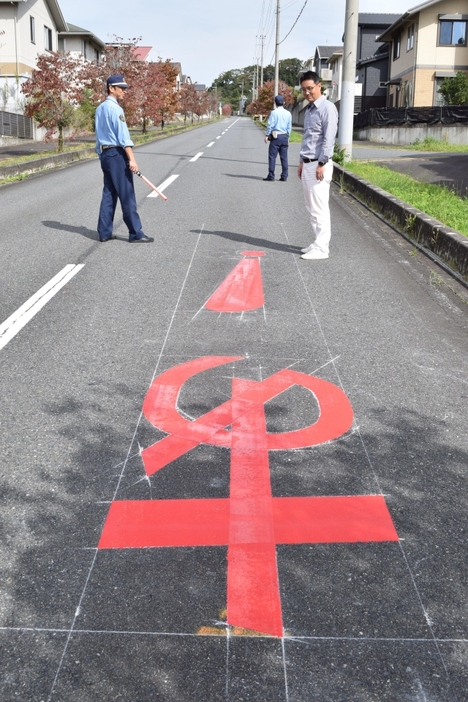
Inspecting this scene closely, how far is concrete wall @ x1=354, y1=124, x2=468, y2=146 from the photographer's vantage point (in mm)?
33281

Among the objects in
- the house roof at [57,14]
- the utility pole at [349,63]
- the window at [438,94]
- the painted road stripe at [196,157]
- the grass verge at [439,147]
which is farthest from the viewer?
the house roof at [57,14]

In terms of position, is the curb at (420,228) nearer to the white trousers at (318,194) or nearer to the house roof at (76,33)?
the white trousers at (318,194)

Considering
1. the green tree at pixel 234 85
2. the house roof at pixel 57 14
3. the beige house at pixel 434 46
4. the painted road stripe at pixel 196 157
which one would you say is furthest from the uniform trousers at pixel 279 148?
the green tree at pixel 234 85

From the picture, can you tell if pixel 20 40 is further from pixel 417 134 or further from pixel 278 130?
pixel 278 130

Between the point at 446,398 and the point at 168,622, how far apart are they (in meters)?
2.56

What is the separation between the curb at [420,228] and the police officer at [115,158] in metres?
3.38

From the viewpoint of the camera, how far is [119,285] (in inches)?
287

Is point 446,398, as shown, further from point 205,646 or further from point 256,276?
point 256,276

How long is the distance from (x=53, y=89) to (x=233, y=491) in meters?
22.2

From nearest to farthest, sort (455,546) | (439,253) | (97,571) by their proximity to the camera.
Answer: (97,571), (455,546), (439,253)

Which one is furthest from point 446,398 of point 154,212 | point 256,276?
point 154,212

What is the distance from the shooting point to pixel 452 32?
39344mm

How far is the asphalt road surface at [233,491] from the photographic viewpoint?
2359mm

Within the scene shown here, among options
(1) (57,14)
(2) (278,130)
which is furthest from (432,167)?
(1) (57,14)
